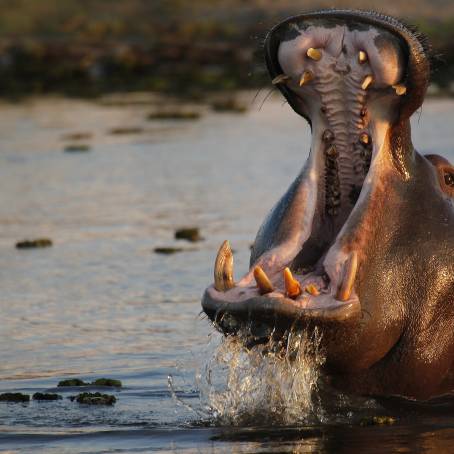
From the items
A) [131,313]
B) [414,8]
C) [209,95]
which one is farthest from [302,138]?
[414,8]

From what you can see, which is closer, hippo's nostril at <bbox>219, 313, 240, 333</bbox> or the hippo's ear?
hippo's nostril at <bbox>219, 313, 240, 333</bbox>

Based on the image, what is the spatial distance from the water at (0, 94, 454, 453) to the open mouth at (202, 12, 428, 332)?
0.86 ft

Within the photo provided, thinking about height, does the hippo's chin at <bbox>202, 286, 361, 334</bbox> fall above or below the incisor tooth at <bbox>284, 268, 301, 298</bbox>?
below

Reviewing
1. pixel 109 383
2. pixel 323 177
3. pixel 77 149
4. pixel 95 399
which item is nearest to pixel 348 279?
pixel 323 177

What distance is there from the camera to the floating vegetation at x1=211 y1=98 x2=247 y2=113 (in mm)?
21959

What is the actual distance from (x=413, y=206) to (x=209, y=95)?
19.0 m

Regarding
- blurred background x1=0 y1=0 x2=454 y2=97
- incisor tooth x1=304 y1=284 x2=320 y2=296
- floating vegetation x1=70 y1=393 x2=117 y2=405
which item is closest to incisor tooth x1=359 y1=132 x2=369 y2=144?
incisor tooth x1=304 y1=284 x2=320 y2=296

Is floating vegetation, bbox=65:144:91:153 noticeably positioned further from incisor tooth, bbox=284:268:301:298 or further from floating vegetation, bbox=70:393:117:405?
incisor tooth, bbox=284:268:301:298

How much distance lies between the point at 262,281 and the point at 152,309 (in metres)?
3.26

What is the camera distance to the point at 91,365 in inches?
313

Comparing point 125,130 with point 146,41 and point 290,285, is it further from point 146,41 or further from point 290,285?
point 146,41

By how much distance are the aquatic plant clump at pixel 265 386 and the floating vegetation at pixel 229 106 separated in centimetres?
1516

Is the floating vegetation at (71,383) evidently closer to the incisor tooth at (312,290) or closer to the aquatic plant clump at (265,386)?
the aquatic plant clump at (265,386)

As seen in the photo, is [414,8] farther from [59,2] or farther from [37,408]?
[37,408]
